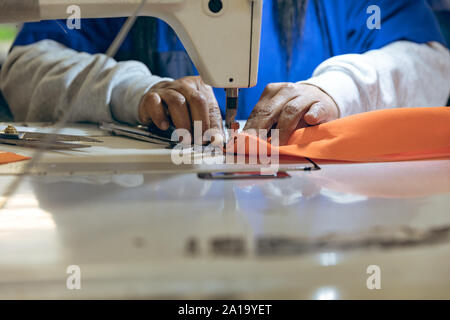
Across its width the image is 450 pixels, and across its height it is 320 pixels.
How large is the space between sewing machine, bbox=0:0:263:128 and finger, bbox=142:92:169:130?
19cm

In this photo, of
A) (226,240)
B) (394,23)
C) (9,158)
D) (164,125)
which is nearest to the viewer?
(226,240)

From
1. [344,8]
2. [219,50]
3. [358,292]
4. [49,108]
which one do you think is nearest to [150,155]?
[219,50]

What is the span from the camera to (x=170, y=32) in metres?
1.46

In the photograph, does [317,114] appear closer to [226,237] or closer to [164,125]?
[164,125]

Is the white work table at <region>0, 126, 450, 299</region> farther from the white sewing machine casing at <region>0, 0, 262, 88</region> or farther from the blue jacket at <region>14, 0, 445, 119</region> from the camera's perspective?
the blue jacket at <region>14, 0, 445, 119</region>

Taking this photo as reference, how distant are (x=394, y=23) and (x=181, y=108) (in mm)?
848

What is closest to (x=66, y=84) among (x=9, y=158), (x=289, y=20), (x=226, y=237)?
(x=9, y=158)

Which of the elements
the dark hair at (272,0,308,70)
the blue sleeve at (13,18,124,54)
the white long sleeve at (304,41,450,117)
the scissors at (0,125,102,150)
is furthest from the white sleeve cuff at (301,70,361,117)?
the blue sleeve at (13,18,124,54)

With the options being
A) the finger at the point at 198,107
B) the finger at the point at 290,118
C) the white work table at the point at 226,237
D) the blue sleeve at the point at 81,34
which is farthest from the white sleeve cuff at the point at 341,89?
the blue sleeve at the point at 81,34

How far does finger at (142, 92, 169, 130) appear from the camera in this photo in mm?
867

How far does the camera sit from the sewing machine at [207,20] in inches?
25.2

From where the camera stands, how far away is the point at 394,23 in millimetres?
1339

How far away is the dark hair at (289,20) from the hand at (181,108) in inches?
28.1
